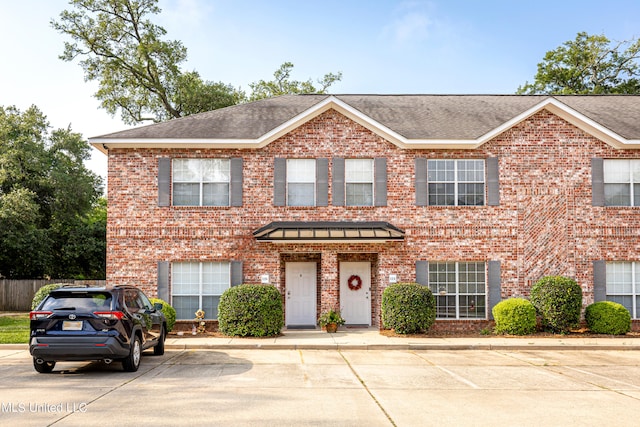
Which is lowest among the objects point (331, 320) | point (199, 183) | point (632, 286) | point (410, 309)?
point (331, 320)

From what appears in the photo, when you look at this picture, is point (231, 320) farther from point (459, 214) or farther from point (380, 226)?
point (459, 214)

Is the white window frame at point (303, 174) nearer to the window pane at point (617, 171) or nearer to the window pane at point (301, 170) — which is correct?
the window pane at point (301, 170)

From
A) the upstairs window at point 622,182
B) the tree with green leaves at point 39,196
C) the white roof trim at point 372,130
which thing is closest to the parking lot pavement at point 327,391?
the upstairs window at point 622,182

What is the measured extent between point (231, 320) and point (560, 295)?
9.65m

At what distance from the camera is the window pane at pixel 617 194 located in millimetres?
20109

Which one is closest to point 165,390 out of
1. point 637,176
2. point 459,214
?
point 459,214

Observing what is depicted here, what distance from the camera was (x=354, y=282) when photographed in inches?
810

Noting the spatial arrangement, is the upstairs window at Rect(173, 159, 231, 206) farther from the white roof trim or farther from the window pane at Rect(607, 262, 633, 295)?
the window pane at Rect(607, 262, 633, 295)

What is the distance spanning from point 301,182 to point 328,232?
2.10 meters

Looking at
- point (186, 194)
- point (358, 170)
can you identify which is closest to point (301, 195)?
point (358, 170)

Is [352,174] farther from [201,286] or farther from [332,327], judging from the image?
[201,286]

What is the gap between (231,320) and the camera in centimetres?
1753

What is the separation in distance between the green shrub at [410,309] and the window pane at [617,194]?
6.99 metres

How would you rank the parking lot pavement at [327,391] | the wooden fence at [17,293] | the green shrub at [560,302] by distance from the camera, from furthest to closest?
the wooden fence at [17,293] < the green shrub at [560,302] < the parking lot pavement at [327,391]
